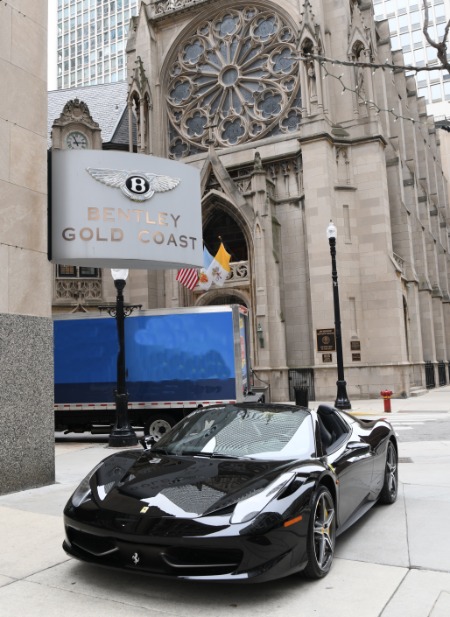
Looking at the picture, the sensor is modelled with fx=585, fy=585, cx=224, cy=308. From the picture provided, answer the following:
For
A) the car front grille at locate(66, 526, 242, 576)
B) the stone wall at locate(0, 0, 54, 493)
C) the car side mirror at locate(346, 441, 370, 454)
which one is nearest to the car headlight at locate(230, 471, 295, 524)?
the car front grille at locate(66, 526, 242, 576)

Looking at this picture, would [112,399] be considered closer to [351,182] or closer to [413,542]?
[413,542]

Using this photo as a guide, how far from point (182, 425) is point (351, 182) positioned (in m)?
21.6

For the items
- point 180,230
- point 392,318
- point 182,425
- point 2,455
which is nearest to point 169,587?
point 182,425

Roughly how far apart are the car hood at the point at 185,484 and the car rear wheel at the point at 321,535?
0.35 m

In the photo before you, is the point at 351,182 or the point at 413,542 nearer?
the point at 413,542

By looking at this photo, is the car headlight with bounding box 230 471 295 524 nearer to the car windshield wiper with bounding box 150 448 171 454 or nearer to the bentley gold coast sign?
the car windshield wiper with bounding box 150 448 171 454

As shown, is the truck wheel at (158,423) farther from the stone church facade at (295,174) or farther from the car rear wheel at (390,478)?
the stone church facade at (295,174)

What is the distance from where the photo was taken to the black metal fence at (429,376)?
29130mm

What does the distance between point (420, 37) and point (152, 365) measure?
80.5 metres

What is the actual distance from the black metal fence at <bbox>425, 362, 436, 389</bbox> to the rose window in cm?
1361

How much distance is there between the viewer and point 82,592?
3.88 meters

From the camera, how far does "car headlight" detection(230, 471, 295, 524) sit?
3703 millimetres

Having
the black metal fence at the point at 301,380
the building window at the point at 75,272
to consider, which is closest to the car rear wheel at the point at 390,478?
the black metal fence at the point at 301,380

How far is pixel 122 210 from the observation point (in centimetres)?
912
